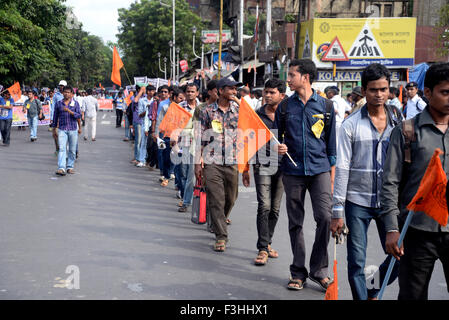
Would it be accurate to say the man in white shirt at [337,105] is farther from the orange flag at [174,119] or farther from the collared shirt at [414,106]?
the orange flag at [174,119]

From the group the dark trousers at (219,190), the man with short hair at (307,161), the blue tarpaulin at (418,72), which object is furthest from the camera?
the blue tarpaulin at (418,72)

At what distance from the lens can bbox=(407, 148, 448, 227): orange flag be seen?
3178mm

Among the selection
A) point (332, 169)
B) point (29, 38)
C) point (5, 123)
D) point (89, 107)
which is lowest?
point (5, 123)

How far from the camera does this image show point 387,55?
25812 mm

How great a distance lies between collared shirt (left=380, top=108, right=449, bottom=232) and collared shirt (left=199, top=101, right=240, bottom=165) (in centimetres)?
342

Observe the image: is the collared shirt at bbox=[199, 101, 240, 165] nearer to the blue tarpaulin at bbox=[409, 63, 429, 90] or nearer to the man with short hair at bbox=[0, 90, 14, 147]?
the man with short hair at bbox=[0, 90, 14, 147]

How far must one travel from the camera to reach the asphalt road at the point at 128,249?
5.07 meters

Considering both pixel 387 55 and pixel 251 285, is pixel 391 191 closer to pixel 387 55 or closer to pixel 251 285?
pixel 251 285

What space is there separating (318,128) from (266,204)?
1.21 meters

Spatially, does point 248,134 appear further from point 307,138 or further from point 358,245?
point 358,245

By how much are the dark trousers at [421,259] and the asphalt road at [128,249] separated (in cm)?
174

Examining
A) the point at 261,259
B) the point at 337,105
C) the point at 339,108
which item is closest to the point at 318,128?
the point at 261,259

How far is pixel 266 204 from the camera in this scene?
20.3ft

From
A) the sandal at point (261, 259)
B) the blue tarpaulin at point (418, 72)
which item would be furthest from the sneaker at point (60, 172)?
the blue tarpaulin at point (418, 72)
